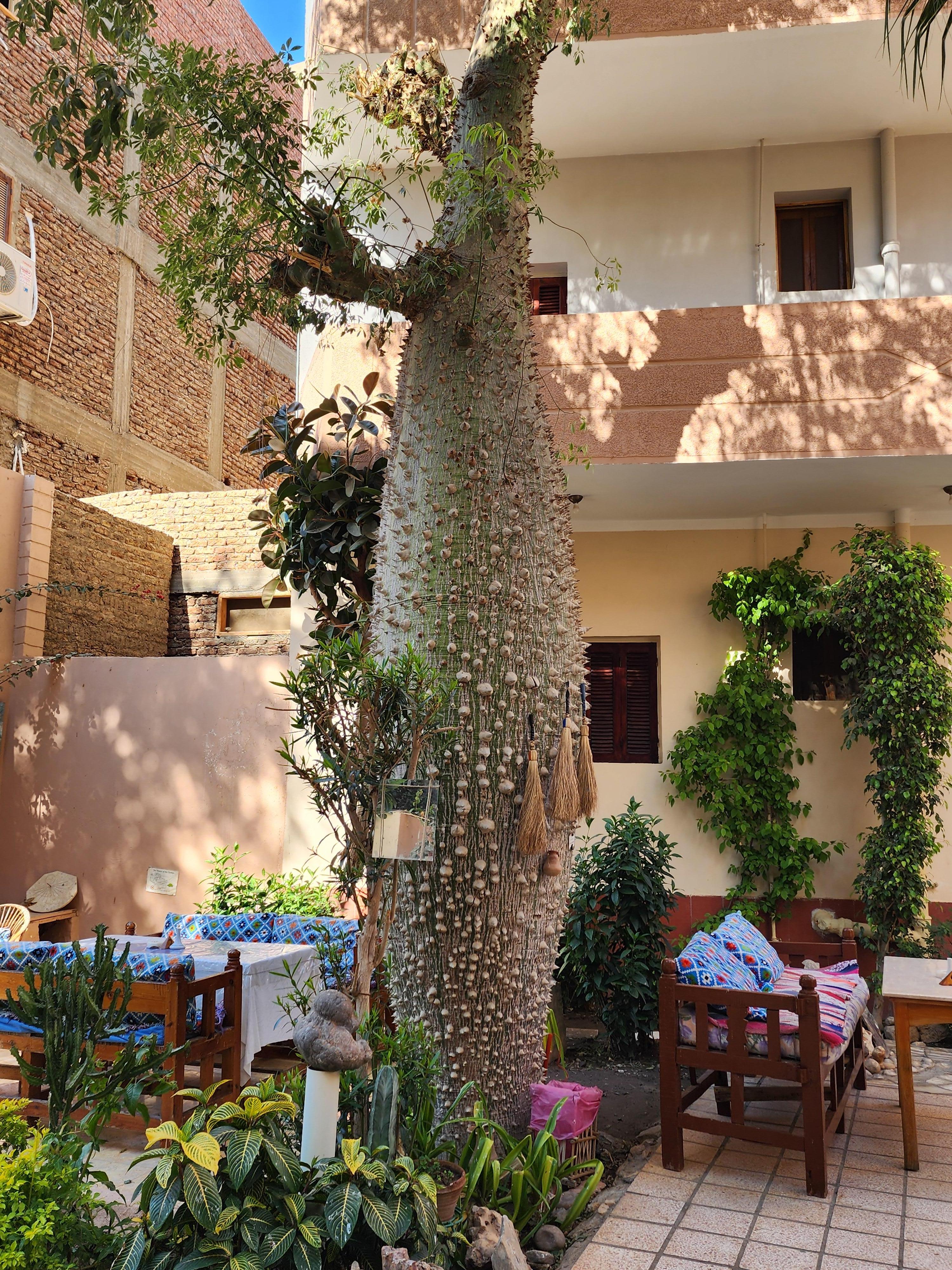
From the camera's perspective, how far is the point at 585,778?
4172 mm

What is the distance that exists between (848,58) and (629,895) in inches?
224

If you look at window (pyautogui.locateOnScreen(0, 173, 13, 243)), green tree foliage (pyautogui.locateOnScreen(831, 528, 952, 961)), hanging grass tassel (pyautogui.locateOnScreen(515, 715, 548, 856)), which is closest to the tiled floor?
hanging grass tassel (pyautogui.locateOnScreen(515, 715, 548, 856))

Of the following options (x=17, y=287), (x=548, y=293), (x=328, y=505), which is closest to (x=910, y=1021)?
(x=328, y=505)

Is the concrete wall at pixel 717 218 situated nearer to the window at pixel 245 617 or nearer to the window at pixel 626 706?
the window at pixel 626 706

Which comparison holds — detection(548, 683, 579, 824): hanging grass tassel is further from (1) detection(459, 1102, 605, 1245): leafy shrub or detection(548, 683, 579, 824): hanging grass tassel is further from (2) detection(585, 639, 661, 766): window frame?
(2) detection(585, 639, 661, 766): window frame

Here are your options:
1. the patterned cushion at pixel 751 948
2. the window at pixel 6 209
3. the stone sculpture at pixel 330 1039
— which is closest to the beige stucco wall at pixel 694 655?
the patterned cushion at pixel 751 948

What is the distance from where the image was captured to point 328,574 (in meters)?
5.84

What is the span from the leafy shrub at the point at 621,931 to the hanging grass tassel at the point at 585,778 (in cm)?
164

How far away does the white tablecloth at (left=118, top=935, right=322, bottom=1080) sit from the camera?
5.01m

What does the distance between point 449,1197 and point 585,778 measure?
1.65 metres

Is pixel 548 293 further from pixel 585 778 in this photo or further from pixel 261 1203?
pixel 261 1203

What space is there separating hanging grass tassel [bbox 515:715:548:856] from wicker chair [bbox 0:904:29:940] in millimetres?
5455

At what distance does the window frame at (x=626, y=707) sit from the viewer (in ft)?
26.8

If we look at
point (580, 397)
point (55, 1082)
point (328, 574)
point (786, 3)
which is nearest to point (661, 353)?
point (580, 397)
